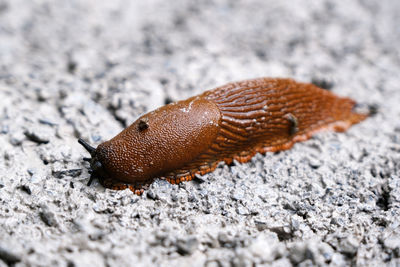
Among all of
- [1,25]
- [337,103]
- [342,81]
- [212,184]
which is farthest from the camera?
[1,25]

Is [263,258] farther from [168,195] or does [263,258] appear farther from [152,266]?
[168,195]

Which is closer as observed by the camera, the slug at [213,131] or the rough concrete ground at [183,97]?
the rough concrete ground at [183,97]

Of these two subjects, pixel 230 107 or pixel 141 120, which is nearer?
pixel 141 120

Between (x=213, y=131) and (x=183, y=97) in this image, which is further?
(x=183, y=97)

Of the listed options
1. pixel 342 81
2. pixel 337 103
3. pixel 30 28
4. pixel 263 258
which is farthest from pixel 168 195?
pixel 30 28
